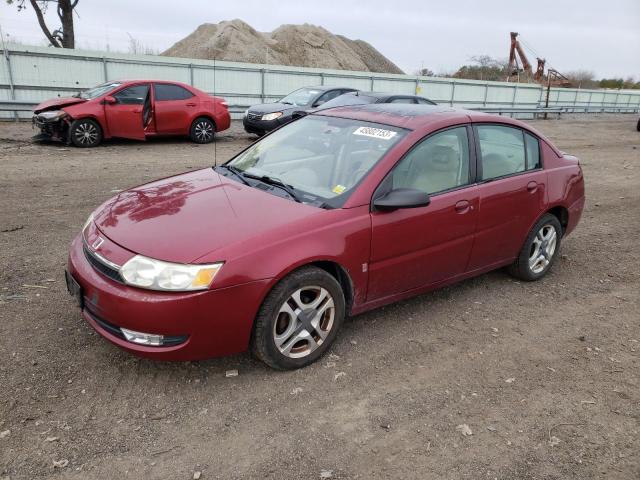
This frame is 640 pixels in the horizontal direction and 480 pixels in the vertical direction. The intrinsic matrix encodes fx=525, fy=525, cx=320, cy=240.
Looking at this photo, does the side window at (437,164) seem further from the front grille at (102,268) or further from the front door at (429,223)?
the front grille at (102,268)

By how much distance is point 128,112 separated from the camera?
11867 mm

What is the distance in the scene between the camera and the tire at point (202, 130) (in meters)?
13.2

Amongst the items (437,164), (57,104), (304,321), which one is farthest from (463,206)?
(57,104)

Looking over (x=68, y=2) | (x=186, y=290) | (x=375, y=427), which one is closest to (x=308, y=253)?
(x=186, y=290)

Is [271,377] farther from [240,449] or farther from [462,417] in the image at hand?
[462,417]

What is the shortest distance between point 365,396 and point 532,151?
295 cm

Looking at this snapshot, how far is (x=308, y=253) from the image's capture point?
3184mm

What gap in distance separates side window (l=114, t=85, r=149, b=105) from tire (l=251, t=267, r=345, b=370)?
1010 centimetres

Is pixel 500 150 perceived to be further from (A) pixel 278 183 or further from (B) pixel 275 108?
(B) pixel 275 108

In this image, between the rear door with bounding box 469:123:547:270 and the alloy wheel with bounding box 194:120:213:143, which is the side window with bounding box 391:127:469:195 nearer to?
the rear door with bounding box 469:123:547:270

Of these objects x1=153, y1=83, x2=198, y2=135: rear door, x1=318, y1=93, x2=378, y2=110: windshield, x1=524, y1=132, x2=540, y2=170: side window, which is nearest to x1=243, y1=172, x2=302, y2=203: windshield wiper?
x1=524, y1=132, x2=540, y2=170: side window

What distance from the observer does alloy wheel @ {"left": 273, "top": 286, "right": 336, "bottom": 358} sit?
3242mm

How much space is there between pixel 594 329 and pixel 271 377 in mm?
2615

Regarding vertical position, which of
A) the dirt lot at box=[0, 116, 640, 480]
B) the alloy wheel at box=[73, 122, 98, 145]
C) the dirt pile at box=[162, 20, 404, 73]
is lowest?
the dirt lot at box=[0, 116, 640, 480]
